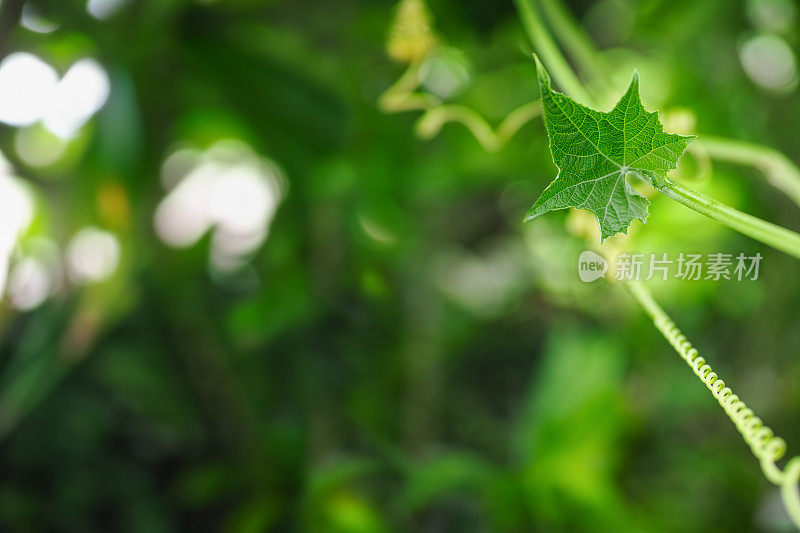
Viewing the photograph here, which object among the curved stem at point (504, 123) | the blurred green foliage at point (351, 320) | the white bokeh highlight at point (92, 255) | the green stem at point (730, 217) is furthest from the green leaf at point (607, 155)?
the white bokeh highlight at point (92, 255)

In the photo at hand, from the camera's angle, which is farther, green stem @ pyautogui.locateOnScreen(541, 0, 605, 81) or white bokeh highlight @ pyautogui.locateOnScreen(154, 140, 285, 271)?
white bokeh highlight @ pyautogui.locateOnScreen(154, 140, 285, 271)

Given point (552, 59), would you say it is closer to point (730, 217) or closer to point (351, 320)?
point (730, 217)

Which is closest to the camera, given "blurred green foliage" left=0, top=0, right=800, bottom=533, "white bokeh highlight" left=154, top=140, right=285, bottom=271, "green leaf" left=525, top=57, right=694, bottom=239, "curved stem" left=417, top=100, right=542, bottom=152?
"green leaf" left=525, top=57, right=694, bottom=239

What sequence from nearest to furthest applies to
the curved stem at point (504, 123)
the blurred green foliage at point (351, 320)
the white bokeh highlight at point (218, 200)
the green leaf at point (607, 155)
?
the green leaf at point (607, 155)
the curved stem at point (504, 123)
the blurred green foliage at point (351, 320)
the white bokeh highlight at point (218, 200)

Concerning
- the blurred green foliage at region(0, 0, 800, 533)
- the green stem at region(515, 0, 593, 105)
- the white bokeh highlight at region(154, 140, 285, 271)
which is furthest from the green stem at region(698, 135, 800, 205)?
the white bokeh highlight at region(154, 140, 285, 271)

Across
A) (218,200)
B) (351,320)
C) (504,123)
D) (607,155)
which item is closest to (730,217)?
(607,155)

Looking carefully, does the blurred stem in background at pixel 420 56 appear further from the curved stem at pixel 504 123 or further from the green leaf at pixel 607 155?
the green leaf at pixel 607 155

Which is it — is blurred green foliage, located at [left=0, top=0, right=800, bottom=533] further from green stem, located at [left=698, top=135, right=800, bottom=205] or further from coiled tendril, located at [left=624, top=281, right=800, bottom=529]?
coiled tendril, located at [left=624, top=281, right=800, bottom=529]
